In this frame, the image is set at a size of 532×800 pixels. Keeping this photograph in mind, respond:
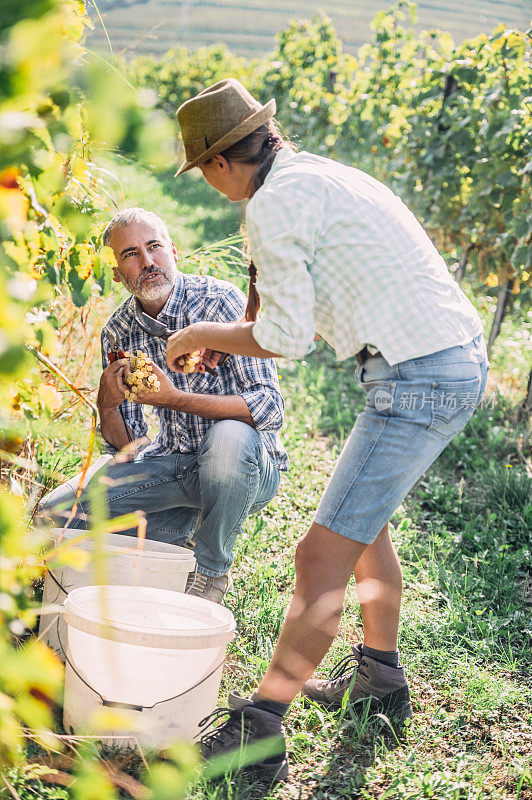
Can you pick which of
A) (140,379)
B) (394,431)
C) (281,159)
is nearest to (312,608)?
(394,431)

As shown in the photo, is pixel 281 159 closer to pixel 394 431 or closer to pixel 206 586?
pixel 394 431

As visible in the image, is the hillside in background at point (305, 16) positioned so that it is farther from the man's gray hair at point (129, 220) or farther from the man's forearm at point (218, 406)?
the man's forearm at point (218, 406)

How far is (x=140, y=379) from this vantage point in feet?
6.80

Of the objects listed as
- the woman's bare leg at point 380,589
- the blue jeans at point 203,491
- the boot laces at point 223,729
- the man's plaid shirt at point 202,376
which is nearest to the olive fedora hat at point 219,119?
the man's plaid shirt at point 202,376

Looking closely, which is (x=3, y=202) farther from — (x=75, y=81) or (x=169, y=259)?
(x=169, y=259)

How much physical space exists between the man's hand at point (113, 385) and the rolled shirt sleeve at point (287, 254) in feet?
2.31

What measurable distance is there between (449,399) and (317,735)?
85 cm

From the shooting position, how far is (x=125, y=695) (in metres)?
1.62

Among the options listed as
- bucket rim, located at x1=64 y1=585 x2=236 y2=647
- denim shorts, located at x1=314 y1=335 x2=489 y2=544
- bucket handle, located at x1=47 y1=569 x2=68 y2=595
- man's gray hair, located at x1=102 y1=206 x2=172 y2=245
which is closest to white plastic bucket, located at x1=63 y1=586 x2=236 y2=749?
bucket rim, located at x1=64 y1=585 x2=236 y2=647

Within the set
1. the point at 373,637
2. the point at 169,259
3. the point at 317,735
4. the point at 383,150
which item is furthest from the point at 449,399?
the point at 383,150

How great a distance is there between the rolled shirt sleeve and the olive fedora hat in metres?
0.18

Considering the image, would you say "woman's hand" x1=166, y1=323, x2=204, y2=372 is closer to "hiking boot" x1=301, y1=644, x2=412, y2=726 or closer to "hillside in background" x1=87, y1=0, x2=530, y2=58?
"hiking boot" x1=301, y1=644, x2=412, y2=726

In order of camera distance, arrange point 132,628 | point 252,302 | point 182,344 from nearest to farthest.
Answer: point 132,628 < point 182,344 < point 252,302

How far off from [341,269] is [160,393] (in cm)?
72
